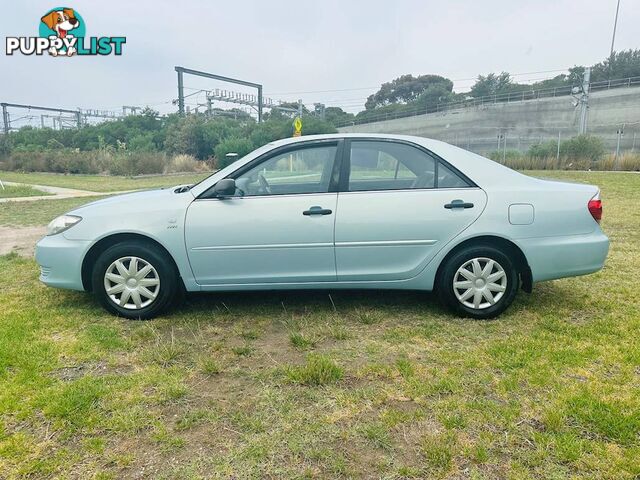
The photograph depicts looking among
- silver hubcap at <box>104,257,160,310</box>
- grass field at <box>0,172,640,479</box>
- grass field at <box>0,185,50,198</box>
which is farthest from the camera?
grass field at <box>0,185,50,198</box>

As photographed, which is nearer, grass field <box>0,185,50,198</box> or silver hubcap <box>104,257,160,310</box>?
silver hubcap <box>104,257,160,310</box>

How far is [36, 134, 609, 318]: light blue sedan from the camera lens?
3701mm

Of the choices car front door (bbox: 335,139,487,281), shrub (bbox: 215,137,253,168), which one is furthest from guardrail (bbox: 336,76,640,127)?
car front door (bbox: 335,139,487,281)

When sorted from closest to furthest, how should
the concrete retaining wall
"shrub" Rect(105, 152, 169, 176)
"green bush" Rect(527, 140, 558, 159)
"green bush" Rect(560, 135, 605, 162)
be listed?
"green bush" Rect(560, 135, 605, 162), "shrub" Rect(105, 152, 169, 176), "green bush" Rect(527, 140, 558, 159), the concrete retaining wall

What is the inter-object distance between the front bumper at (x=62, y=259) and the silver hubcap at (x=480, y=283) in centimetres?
318

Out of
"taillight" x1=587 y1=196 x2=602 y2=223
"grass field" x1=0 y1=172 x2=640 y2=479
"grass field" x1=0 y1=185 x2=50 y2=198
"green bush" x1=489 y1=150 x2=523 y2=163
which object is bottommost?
"grass field" x1=0 y1=172 x2=640 y2=479

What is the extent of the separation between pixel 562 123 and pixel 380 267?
4131 cm

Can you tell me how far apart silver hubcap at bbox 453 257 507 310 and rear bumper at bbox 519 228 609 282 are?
0.95 ft

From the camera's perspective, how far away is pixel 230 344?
341 cm

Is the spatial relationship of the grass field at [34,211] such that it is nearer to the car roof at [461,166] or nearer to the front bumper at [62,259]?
the front bumper at [62,259]

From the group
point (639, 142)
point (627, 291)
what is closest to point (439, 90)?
point (639, 142)

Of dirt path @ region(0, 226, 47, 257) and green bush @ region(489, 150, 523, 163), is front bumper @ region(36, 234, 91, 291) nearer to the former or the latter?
dirt path @ region(0, 226, 47, 257)

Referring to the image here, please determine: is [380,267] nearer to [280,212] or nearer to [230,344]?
[280,212]

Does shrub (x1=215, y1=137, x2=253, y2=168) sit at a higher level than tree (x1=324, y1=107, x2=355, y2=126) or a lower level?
lower
